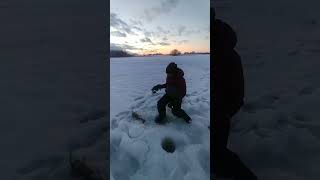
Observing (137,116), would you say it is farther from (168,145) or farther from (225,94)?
(225,94)

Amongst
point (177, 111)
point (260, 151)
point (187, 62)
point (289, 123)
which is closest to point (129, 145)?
point (177, 111)

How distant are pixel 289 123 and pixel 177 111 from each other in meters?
0.49

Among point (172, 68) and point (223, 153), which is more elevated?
point (172, 68)

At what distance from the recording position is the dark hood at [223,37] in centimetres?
192

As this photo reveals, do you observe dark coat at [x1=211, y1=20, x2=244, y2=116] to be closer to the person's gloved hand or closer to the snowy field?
the snowy field

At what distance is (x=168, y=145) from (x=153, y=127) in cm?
10

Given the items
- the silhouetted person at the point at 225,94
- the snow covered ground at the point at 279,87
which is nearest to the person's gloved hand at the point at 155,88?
the silhouetted person at the point at 225,94

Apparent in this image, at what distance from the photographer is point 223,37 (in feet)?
6.30

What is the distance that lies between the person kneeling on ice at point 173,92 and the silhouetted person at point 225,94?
0.45 feet

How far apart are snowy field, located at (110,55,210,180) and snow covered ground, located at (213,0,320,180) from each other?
0.55 feet
